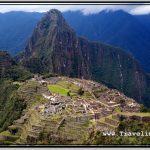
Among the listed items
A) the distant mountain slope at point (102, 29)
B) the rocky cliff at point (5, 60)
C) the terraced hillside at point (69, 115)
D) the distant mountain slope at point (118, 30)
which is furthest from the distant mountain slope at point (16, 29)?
the terraced hillside at point (69, 115)

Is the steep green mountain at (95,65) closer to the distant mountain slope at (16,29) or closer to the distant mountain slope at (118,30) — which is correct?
the distant mountain slope at (118,30)

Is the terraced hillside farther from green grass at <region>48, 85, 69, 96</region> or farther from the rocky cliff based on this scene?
the rocky cliff

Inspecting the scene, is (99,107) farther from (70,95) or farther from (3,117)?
(3,117)

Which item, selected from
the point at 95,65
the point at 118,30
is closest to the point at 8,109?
the point at 118,30

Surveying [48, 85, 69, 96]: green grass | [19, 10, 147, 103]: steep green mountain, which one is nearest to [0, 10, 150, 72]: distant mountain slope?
[19, 10, 147, 103]: steep green mountain

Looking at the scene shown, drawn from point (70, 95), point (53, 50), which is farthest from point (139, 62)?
point (53, 50)

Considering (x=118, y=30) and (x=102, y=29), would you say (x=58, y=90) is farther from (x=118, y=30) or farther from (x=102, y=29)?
(x=118, y=30)
